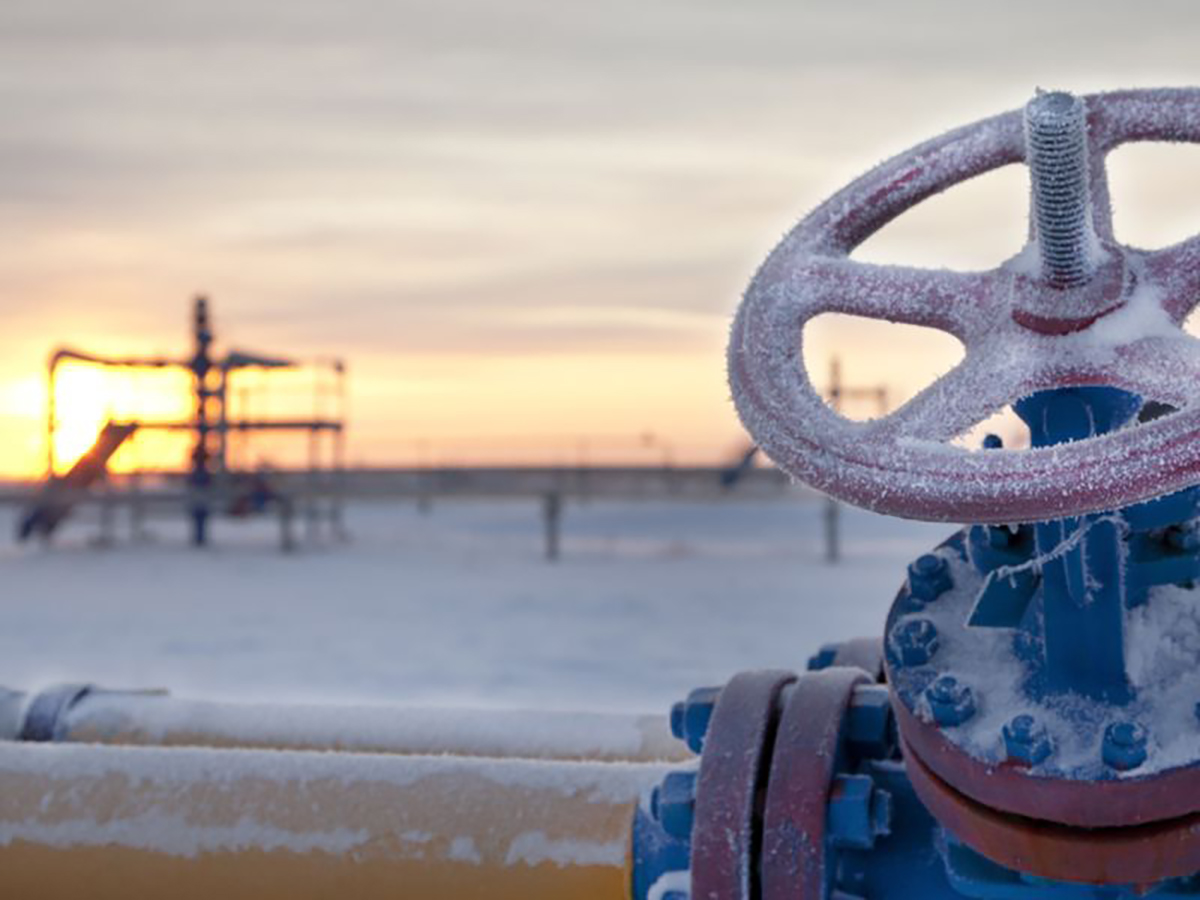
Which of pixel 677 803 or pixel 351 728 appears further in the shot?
pixel 351 728

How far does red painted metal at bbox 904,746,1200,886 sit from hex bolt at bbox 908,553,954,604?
0.21 metres

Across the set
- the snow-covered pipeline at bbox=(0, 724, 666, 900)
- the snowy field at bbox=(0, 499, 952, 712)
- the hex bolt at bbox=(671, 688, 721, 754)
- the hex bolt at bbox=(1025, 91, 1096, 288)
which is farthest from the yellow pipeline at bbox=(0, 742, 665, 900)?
the snowy field at bbox=(0, 499, 952, 712)

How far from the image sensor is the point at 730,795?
1358 millimetres

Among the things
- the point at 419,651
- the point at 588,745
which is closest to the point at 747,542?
the point at 419,651

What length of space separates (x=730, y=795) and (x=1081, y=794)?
1.02 ft

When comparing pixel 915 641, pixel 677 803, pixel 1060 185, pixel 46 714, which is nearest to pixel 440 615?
pixel 46 714

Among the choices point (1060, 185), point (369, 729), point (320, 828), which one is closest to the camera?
point (1060, 185)

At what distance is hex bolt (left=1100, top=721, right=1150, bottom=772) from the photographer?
1.19m

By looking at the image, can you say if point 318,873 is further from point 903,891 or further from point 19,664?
point 19,664

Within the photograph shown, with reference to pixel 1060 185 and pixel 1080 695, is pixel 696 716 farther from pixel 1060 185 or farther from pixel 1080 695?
pixel 1060 185

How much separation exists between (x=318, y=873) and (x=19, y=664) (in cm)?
469

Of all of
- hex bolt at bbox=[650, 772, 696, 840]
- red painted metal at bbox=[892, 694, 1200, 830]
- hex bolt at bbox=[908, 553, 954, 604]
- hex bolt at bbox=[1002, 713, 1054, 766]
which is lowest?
hex bolt at bbox=[650, 772, 696, 840]

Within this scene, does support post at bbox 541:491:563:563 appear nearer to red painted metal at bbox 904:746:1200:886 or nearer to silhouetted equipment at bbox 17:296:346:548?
silhouetted equipment at bbox 17:296:346:548

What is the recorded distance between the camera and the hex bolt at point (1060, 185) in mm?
1130
